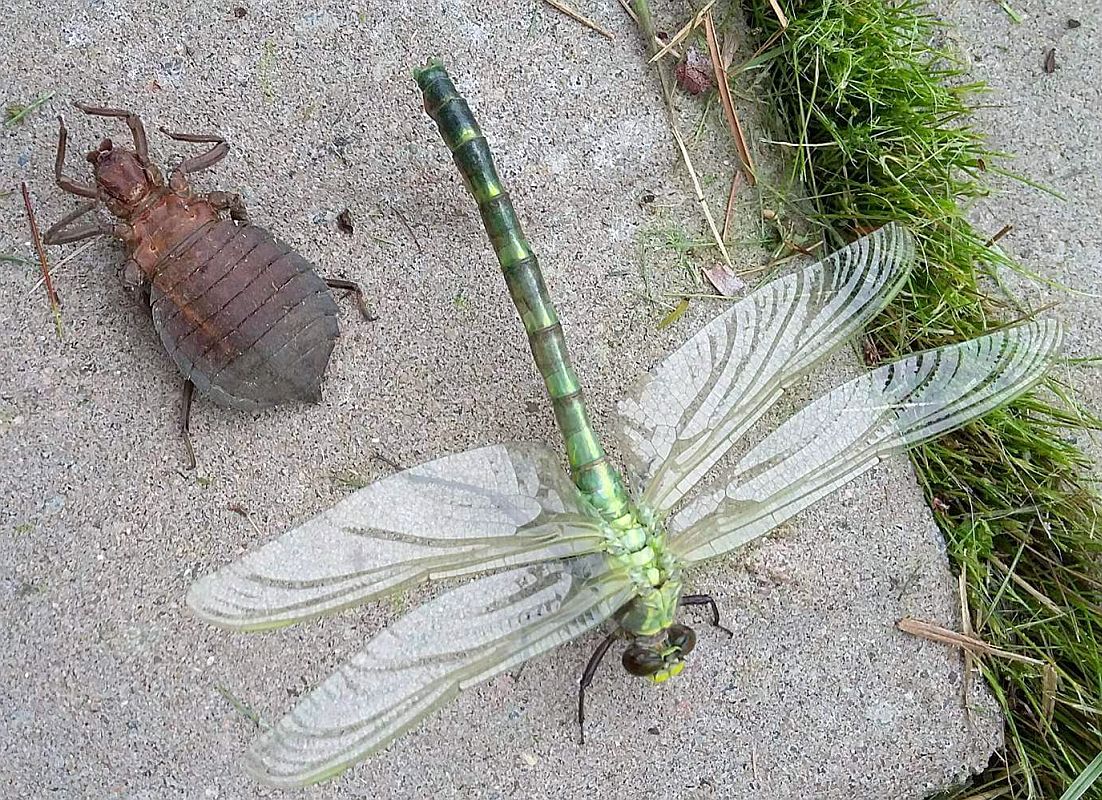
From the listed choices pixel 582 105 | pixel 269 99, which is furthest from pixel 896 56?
pixel 269 99

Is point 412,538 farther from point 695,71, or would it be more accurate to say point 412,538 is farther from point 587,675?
point 695,71

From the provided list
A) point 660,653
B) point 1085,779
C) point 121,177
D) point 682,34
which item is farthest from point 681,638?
point 121,177

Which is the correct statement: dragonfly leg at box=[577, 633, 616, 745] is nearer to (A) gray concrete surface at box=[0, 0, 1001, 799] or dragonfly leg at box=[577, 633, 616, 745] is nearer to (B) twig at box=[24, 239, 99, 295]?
(A) gray concrete surface at box=[0, 0, 1001, 799]

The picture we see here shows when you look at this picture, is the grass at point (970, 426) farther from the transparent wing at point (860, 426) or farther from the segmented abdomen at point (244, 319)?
the segmented abdomen at point (244, 319)

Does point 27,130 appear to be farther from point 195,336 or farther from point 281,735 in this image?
point 281,735

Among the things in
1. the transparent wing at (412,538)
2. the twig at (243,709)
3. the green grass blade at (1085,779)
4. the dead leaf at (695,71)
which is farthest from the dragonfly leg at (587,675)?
the dead leaf at (695,71)

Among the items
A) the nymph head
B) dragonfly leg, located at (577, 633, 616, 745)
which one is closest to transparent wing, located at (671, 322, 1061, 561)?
dragonfly leg, located at (577, 633, 616, 745)
